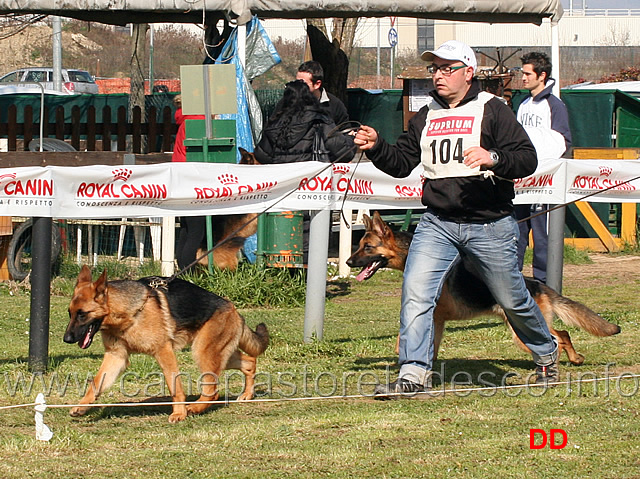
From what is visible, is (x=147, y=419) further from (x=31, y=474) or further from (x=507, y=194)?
(x=507, y=194)

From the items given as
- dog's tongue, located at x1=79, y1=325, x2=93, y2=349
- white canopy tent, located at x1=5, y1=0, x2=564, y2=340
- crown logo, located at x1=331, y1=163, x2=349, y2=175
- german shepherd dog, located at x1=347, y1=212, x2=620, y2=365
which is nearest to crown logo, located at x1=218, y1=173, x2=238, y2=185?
crown logo, located at x1=331, y1=163, x2=349, y2=175

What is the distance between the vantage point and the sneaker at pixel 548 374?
596cm

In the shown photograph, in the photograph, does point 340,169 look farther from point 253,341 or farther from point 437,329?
point 253,341

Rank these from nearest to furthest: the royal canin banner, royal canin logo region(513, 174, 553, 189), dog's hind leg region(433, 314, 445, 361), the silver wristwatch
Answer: the silver wristwatch < the royal canin banner < dog's hind leg region(433, 314, 445, 361) < royal canin logo region(513, 174, 553, 189)

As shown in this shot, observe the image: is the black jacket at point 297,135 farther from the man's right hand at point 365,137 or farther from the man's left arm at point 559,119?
the man's right hand at point 365,137

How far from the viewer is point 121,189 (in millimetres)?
6227

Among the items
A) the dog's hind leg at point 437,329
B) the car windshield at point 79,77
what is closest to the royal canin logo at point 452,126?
the dog's hind leg at point 437,329

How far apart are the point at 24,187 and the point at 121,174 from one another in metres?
0.65

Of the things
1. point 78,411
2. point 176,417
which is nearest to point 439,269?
point 176,417

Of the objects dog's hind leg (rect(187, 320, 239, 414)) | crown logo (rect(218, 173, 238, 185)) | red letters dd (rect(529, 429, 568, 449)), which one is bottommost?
red letters dd (rect(529, 429, 568, 449))

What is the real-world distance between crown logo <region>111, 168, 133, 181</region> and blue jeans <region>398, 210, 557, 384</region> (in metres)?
2.07

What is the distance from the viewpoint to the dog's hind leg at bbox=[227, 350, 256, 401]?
5844 millimetres

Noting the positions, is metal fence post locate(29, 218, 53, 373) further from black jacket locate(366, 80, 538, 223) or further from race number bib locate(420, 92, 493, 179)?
race number bib locate(420, 92, 493, 179)

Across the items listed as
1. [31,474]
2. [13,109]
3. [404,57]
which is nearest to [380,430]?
[31,474]
